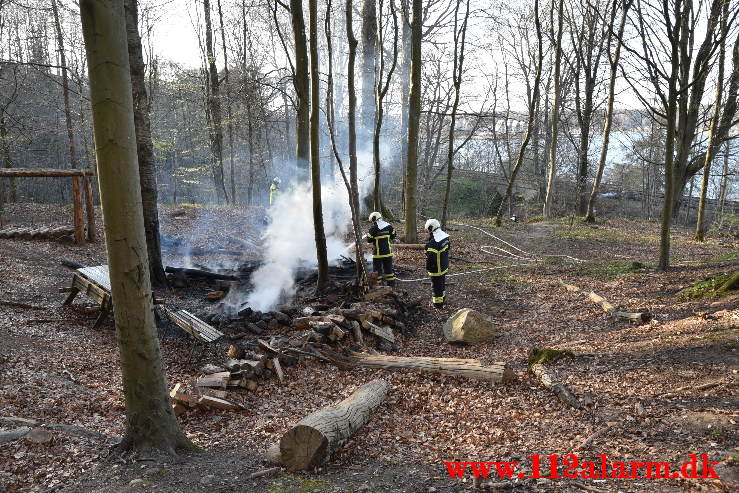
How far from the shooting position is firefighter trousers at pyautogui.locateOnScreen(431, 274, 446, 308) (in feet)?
33.4

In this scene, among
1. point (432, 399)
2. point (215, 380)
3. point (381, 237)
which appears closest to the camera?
point (432, 399)

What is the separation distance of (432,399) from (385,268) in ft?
18.5

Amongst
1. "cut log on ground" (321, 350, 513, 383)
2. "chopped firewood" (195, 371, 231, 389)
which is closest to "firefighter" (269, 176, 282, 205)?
"cut log on ground" (321, 350, 513, 383)

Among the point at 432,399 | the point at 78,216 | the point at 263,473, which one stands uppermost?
the point at 78,216

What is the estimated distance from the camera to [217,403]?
230 inches

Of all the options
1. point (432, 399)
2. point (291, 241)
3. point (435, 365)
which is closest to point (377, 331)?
point (435, 365)

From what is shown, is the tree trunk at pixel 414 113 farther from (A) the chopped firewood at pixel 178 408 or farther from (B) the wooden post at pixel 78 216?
(A) the chopped firewood at pixel 178 408

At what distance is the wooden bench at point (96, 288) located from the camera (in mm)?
8312

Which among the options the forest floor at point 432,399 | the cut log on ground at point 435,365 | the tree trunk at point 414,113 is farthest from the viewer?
the tree trunk at point 414,113

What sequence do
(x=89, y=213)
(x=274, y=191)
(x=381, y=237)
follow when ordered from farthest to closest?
(x=274, y=191) → (x=89, y=213) → (x=381, y=237)

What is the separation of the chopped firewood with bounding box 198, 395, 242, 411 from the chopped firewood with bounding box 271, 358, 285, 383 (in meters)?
1.03

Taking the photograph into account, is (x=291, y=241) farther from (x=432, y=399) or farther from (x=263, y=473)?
(x=263, y=473)

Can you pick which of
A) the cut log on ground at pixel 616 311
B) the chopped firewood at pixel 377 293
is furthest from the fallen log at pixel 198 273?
the cut log on ground at pixel 616 311

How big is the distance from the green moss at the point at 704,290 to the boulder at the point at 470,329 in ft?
11.1
